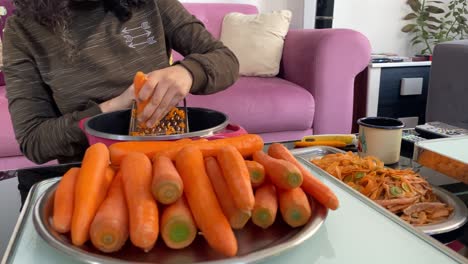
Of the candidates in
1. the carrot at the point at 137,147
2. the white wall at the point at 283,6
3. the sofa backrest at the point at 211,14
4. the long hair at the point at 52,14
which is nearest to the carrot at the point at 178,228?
the carrot at the point at 137,147

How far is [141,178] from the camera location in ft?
1.31

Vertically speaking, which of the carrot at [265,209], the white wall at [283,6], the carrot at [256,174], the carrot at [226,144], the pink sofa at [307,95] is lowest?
the pink sofa at [307,95]

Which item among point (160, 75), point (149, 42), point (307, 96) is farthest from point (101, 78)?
point (307, 96)

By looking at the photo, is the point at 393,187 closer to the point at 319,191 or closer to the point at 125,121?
the point at 319,191

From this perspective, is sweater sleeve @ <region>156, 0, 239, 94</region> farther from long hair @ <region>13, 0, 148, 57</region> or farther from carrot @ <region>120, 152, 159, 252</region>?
carrot @ <region>120, 152, 159, 252</region>

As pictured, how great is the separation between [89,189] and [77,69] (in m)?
0.64

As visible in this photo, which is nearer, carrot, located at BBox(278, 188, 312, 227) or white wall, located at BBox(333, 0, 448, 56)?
carrot, located at BBox(278, 188, 312, 227)

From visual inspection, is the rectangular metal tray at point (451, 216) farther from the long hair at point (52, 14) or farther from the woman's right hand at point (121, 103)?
the long hair at point (52, 14)

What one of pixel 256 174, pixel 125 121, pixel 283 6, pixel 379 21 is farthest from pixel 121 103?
pixel 379 21

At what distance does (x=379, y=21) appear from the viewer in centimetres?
276

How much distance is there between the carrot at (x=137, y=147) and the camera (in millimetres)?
460

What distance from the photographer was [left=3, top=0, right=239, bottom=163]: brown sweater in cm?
91

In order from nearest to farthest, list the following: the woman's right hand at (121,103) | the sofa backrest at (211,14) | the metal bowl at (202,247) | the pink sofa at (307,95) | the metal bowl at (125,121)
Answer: the metal bowl at (202,247), the metal bowl at (125,121), the woman's right hand at (121,103), the pink sofa at (307,95), the sofa backrest at (211,14)

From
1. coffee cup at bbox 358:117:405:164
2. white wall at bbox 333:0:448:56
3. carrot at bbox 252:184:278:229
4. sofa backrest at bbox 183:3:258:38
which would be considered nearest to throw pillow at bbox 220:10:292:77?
sofa backrest at bbox 183:3:258:38
